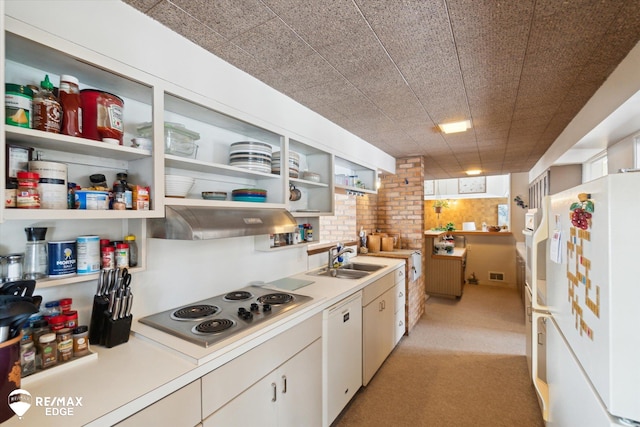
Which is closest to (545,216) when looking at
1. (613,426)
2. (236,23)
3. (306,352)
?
(613,426)

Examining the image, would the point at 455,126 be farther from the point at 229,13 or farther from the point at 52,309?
the point at 52,309

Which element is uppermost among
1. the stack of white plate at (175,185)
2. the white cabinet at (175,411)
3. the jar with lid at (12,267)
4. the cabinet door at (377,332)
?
the stack of white plate at (175,185)

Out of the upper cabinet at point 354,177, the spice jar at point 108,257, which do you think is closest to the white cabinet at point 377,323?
the upper cabinet at point 354,177

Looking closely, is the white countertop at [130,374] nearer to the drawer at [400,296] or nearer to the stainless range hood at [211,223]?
the stainless range hood at [211,223]

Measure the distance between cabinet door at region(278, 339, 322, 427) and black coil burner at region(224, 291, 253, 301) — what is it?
52 centimetres

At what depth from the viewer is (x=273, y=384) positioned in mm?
1472

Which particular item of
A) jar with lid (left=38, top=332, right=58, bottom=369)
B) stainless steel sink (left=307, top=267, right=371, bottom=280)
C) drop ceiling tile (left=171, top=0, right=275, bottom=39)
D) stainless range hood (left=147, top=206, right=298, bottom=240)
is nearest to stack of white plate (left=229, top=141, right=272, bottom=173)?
stainless range hood (left=147, top=206, right=298, bottom=240)

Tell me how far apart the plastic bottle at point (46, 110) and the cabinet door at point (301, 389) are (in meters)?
1.47

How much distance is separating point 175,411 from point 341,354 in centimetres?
131

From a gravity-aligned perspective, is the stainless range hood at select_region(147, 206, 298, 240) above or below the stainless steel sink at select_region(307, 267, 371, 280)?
above

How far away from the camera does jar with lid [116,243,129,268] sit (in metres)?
1.31

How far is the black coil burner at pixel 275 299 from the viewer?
1812mm

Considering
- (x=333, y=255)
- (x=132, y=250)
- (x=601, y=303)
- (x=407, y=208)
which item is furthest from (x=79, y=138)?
(x=407, y=208)

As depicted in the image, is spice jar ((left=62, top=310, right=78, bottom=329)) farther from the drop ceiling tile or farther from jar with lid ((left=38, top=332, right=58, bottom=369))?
the drop ceiling tile
